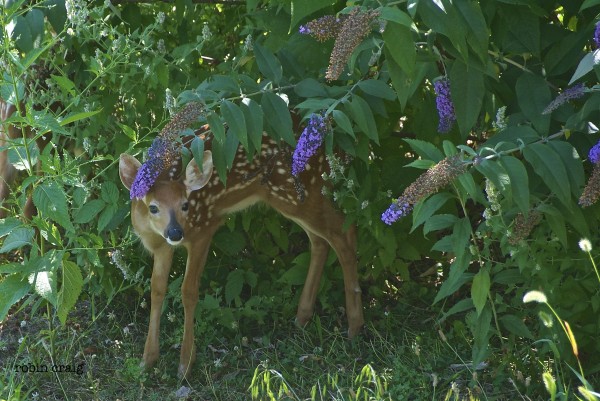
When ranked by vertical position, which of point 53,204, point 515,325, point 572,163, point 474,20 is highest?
point 474,20

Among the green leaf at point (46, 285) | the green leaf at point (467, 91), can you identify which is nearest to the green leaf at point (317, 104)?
the green leaf at point (467, 91)

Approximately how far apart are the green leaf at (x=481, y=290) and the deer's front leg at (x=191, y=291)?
1.67m

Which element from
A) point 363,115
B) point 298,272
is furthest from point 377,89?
point 298,272

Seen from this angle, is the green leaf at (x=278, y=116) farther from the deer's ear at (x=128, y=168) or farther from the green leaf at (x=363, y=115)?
the deer's ear at (x=128, y=168)

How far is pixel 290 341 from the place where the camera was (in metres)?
5.54

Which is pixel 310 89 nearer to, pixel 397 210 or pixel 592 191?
pixel 397 210

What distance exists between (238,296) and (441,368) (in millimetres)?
1308

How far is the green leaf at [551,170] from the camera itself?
12.0 ft

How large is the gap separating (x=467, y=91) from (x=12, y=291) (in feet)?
6.91

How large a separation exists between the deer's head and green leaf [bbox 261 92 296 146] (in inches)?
27.8

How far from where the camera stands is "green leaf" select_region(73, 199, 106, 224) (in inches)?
189

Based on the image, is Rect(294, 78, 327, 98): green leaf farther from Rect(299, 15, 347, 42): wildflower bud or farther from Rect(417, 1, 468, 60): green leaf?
Rect(417, 1, 468, 60): green leaf

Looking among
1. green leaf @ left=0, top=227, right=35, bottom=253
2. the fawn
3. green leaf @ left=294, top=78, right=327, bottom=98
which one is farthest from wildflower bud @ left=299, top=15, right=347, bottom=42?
green leaf @ left=0, top=227, right=35, bottom=253

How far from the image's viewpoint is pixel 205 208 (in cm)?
525
